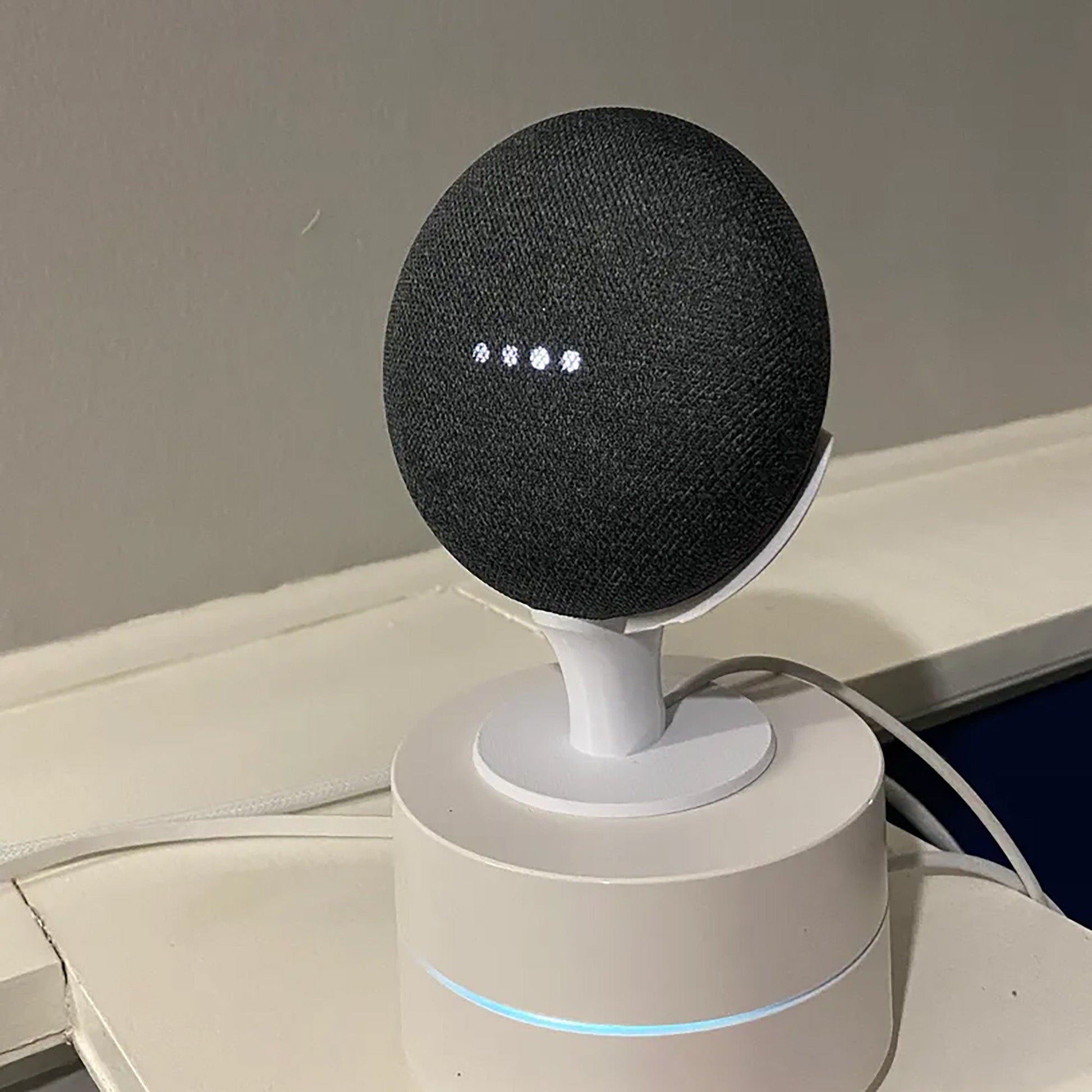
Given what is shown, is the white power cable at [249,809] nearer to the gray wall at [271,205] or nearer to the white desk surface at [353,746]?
the white desk surface at [353,746]

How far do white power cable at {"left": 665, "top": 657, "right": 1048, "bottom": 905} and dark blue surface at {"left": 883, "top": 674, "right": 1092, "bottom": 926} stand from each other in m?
0.19

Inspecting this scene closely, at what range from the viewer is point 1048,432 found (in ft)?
3.70

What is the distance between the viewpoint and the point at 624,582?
42cm

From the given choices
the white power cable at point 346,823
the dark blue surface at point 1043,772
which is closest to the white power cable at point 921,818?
the white power cable at point 346,823

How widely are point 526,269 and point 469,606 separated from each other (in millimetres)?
463

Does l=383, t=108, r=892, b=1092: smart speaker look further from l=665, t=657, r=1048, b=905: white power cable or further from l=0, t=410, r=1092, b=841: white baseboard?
l=0, t=410, r=1092, b=841: white baseboard

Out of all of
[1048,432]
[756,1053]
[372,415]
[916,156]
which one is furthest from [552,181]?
[1048,432]

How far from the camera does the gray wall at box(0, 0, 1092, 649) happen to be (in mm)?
708

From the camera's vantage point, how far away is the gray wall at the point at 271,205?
27.9 inches

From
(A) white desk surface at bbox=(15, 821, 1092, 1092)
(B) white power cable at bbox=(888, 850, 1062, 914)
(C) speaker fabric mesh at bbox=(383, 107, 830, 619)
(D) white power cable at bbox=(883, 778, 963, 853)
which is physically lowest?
(D) white power cable at bbox=(883, 778, 963, 853)

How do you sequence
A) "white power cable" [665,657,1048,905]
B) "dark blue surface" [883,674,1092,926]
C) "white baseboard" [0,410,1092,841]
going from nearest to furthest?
"white power cable" [665,657,1048,905] < "white baseboard" [0,410,1092,841] < "dark blue surface" [883,674,1092,926]

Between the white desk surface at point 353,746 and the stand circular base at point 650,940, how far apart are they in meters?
0.04

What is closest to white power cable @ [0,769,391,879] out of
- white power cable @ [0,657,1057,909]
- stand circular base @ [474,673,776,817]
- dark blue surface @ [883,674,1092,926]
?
white power cable @ [0,657,1057,909]

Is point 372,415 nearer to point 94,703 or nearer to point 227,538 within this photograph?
point 227,538
